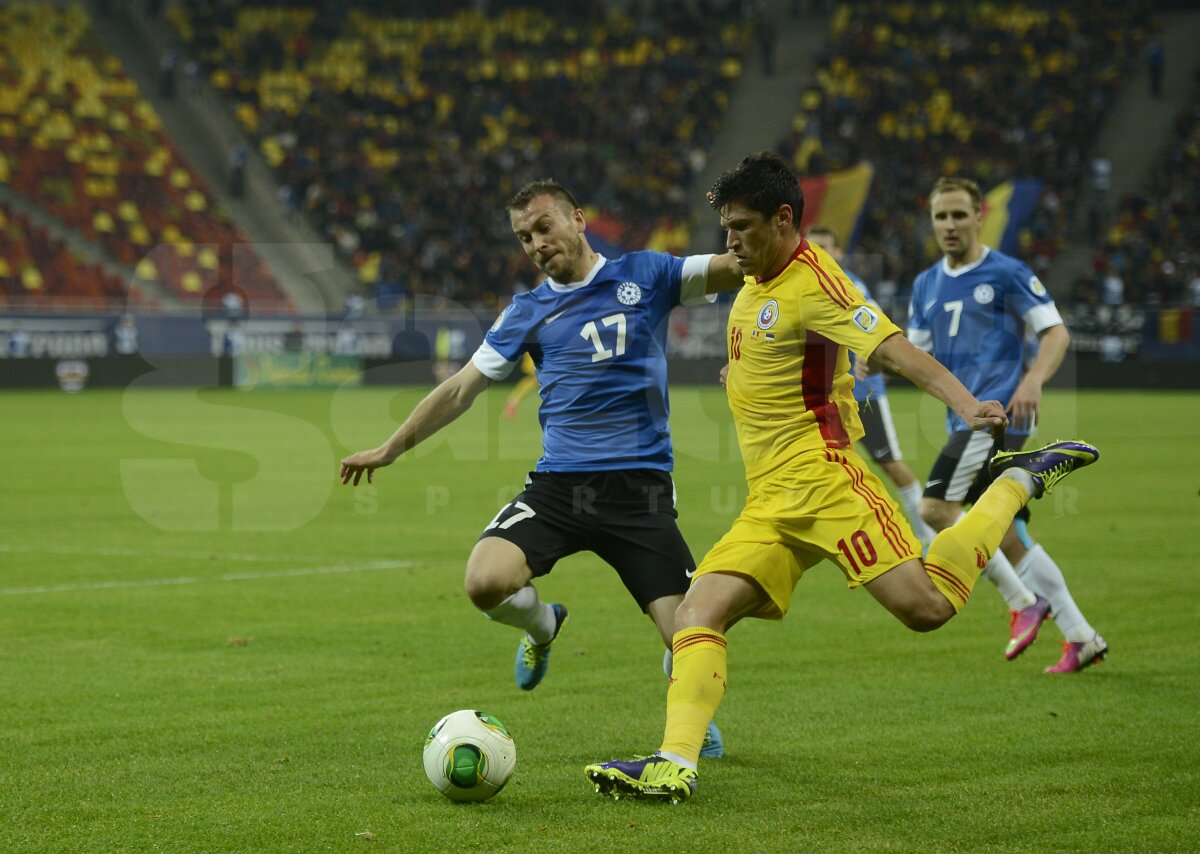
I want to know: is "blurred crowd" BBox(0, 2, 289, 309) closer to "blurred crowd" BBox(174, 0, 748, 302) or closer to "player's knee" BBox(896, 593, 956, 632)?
"blurred crowd" BBox(174, 0, 748, 302)

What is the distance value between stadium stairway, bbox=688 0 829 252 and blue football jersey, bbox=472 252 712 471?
36.5 metres

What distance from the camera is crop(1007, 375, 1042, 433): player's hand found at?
6691 mm

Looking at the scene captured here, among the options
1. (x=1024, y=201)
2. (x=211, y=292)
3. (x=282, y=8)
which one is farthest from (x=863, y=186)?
(x=282, y=8)

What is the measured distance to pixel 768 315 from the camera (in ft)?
17.4

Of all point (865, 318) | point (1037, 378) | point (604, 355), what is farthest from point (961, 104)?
point (865, 318)

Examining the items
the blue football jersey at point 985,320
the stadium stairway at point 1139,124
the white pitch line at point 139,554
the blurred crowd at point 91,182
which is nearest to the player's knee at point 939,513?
the blue football jersey at point 985,320

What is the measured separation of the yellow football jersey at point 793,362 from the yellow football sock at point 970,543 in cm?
52

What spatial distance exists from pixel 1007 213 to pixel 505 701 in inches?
1091

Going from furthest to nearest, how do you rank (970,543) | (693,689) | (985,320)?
(985,320)
(970,543)
(693,689)

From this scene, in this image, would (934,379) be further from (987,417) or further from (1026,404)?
(1026,404)

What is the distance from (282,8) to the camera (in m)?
50.0

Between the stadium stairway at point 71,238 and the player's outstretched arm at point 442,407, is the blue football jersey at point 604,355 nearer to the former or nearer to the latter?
the player's outstretched arm at point 442,407

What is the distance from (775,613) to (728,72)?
43898 millimetres

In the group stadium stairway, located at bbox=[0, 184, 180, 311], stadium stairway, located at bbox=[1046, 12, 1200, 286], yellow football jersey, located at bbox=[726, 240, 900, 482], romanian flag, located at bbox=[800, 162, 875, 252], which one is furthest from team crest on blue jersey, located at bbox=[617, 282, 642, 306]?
stadium stairway, located at bbox=[1046, 12, 1200, 286]
